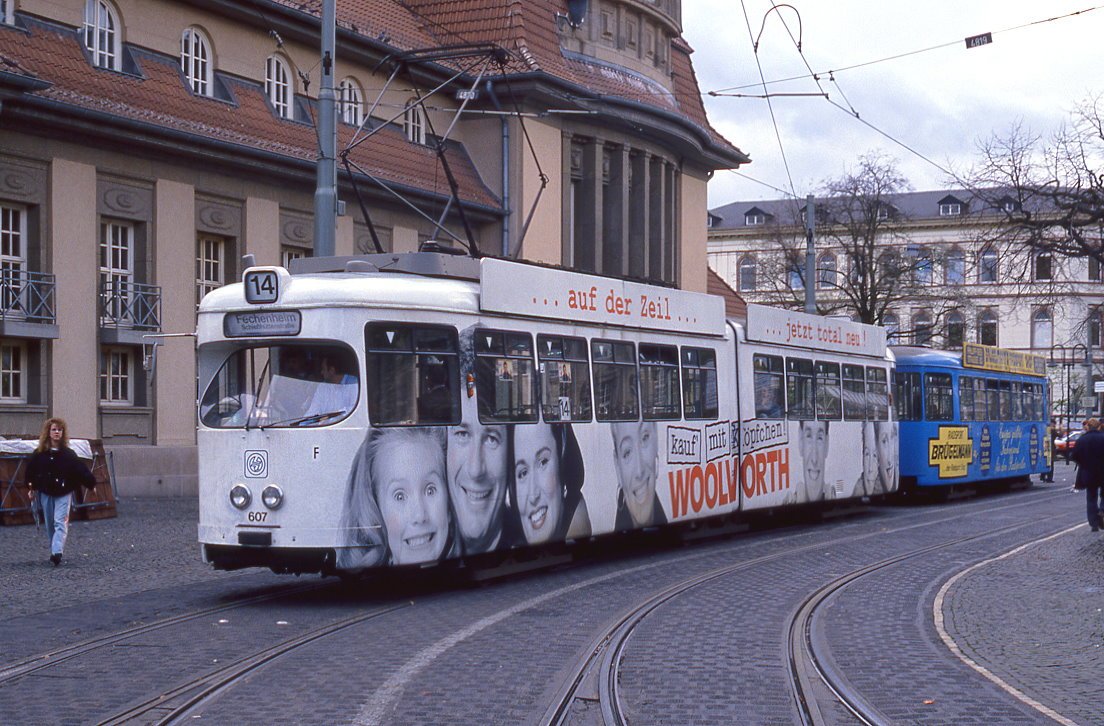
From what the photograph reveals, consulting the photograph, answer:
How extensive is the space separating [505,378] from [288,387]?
2350mm

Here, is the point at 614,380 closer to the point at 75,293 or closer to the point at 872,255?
the point at 75,293

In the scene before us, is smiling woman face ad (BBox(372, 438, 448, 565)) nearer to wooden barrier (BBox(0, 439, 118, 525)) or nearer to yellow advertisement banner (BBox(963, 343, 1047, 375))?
wooden barrier (BBox(0, 439, 118, 525))

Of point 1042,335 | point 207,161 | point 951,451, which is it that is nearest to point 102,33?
point 207,161

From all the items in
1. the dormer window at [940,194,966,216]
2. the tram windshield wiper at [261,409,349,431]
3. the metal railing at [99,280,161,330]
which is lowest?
the tram windshield wiper at [261,409,349,431]

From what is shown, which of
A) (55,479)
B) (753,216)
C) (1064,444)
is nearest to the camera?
(55,479)

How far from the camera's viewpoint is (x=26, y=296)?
2592 centimetres

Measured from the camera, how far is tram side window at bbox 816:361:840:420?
2291 cm

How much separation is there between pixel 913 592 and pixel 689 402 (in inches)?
188

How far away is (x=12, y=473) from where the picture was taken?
21.3 metres

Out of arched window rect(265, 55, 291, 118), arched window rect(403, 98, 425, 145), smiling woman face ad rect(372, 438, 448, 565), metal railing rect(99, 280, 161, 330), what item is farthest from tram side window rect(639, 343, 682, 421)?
arched window rect(403, 98, 425, 145)

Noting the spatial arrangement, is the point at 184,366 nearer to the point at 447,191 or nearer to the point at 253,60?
the point at 253,60

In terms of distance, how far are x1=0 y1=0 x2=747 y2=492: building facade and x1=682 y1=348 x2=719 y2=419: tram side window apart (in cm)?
340

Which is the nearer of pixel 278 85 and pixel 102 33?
pixel 102 33

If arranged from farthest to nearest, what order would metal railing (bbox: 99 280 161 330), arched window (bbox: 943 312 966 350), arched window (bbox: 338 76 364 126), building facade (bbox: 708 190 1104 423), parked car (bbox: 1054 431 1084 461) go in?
parked car (bbox: 1054 431 1084 461) < arched window (bbox: 943 312 966 350) < building facade (bbox: 708 190 1104 423) < arched window (bbox: 338 76 364 126) < metal railing (bbox: 99 280 161 330)
